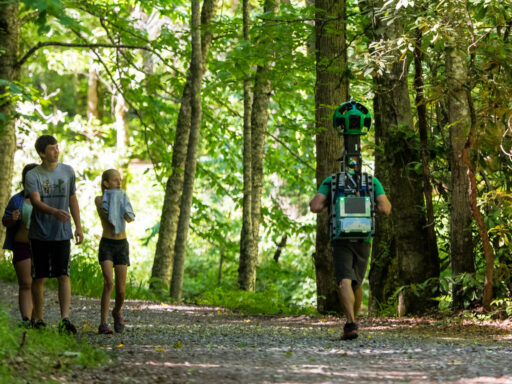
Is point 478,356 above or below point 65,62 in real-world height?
below

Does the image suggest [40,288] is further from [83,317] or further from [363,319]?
[363,319]

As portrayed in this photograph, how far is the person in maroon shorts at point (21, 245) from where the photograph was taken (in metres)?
8.00

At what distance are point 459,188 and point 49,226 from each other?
552 cm

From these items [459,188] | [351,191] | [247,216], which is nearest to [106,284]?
[351,191]

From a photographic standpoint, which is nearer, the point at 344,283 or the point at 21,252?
the point at 344,283

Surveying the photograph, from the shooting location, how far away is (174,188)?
17234mm

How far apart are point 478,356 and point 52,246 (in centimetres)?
424

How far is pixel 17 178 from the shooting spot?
82.4ft

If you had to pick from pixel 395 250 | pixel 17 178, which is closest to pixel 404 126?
→ pixel 395 250

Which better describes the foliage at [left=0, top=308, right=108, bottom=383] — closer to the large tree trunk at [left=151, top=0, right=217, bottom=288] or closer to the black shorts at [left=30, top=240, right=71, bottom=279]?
the black shorts at [left=30, top=240, right=71, bottom=279]

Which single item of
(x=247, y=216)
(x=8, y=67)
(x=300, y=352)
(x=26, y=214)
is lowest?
(x=300, y=352)

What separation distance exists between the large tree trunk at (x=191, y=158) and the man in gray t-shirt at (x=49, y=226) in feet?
25.5

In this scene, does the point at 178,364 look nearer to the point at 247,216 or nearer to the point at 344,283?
the point at 344,283

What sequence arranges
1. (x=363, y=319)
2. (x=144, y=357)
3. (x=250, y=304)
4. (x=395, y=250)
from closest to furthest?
(x=144, y=357)
(x=363, y=319)
(x=395, y=250)
(x=250, y=304)
